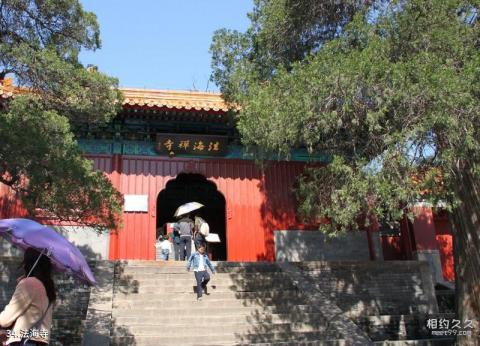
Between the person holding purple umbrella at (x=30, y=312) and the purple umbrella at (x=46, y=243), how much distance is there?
0.78ft

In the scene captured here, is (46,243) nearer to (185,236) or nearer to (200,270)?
(200,270)

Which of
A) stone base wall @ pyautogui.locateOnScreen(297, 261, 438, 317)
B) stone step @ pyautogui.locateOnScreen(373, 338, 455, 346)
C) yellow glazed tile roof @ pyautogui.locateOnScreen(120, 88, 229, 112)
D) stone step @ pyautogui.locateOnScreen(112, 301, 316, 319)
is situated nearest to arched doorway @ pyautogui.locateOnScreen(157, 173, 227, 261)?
yellow glazed tile roof @ pyautogui.locateOnScreen(120, 88, 229, 112)

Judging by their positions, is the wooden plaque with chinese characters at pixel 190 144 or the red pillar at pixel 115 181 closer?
the red pillar at pixel 115 181

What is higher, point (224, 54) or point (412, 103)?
point (224, 54)

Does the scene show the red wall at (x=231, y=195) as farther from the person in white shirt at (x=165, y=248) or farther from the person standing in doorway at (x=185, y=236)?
the person standing in doorway at (x=185, y=236)

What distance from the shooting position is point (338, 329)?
625 cm

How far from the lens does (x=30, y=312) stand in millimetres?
2822

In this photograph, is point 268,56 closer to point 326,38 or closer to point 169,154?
point 326,38

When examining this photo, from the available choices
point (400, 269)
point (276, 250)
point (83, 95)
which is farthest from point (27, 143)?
point (400, 269)

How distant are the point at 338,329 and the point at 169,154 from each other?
18.1ft

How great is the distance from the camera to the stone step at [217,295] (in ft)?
23.0

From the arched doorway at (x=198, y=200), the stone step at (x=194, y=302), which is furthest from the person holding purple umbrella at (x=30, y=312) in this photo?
the arched doorway at (x=198, y=200)

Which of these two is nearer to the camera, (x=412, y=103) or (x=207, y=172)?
(x=412, y=103)

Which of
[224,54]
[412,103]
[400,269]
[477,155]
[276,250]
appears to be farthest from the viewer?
[276,250]
